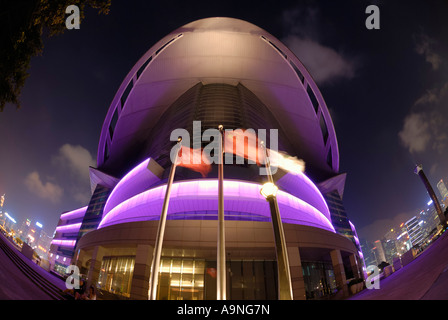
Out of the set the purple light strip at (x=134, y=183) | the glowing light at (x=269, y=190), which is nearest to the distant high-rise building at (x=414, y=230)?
the purple light strip at (x=134, y=183)

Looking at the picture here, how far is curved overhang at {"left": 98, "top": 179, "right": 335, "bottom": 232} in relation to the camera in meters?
21.4

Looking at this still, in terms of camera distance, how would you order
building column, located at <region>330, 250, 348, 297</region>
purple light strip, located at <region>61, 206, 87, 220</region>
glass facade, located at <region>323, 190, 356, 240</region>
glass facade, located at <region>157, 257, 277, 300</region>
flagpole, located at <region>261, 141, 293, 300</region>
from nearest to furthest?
1. flagpole, located at <region>261, 141, 293, 300</region>
2. building column, located at <region>330, 250, 348, 297</region>
3. glass facade, located at <region>157, 257, 277, 300</region>
4. glass facade, located at <region>323, 190, 356, 240</region>
5. purple light strip, located at <region>61, 206, 87, 220</region>

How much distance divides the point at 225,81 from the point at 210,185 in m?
33.9

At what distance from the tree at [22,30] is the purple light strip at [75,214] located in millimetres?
74343

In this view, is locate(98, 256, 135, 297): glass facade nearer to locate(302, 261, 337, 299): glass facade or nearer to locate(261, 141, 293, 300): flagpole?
locate(302, 261, 337, 299): glass facade

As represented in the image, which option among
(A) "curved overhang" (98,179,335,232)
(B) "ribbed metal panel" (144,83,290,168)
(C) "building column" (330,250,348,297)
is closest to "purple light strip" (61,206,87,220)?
(B) "ribbed metal panel" (144,83,290,168)

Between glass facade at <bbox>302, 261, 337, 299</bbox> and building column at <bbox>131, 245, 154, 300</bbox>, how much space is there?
14.5 metres

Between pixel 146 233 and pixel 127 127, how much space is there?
3623cm

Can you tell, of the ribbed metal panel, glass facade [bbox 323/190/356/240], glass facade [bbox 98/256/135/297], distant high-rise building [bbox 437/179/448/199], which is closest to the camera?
glass facade [bbox 98/256/135/297]

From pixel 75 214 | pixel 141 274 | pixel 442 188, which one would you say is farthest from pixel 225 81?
pixel 442 188

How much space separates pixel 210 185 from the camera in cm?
2216

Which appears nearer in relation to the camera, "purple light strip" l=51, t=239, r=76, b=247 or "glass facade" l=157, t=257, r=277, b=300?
"glass facade" l=157, t=257, r=277, b=300
